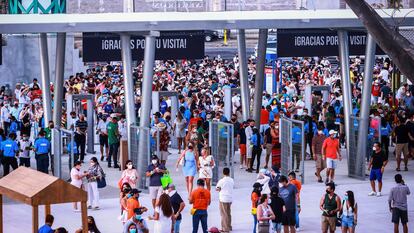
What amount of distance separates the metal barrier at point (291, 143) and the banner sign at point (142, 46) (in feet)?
13.0

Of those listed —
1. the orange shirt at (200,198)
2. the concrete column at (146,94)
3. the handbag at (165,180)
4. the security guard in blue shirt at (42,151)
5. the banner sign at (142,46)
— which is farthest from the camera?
the banner sign at (142,46)

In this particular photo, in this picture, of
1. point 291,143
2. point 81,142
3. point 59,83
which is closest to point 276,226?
point 291,143

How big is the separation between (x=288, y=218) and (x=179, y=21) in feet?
26.3

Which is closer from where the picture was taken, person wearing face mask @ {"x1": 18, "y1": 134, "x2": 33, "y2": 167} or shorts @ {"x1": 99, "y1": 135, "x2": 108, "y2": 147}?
person wearing face mask @ {"x1": 18, "y1": 134, "x2": 33, "y2": 167}

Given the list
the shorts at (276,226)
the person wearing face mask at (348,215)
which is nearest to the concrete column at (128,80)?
the shorts at (276,226)

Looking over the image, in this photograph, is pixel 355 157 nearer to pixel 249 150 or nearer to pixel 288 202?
pixel 249 150

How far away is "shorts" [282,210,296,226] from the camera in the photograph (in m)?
24.4

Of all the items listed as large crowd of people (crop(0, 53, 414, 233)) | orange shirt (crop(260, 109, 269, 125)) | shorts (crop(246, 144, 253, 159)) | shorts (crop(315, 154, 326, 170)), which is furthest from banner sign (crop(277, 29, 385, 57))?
shorts (crop(315, 154, 326, 170))

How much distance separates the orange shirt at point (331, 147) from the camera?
30969 millimetres

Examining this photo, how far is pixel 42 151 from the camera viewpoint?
31.6 metres

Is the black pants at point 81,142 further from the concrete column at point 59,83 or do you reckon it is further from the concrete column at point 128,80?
the concrete column at point 128,80

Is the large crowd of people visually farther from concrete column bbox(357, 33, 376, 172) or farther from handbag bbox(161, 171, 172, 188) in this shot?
concrete column bbox(357, 33, 376, 172)

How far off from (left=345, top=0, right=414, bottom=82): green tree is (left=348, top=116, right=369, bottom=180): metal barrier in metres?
9.43

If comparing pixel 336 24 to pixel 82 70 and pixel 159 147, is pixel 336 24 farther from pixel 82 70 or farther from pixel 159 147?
pixel 82 70
